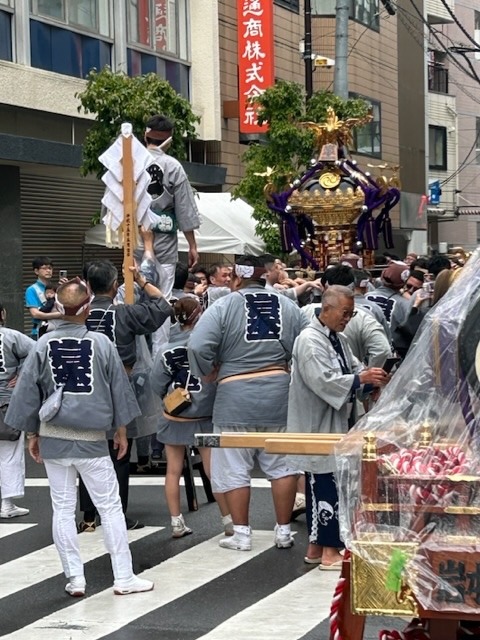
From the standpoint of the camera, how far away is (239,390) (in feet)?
28.6

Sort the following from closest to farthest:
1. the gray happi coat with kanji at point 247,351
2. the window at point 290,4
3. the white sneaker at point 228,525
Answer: the gray happi coat with kanji at point 247,351
the white sneaker at point 228,525
the window at point 290,4

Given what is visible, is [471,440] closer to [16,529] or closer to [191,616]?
[191,616]

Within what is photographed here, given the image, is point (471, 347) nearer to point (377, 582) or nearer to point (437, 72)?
point (377, 582)

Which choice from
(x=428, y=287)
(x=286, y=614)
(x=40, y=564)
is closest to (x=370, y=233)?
(x=428, y=287)

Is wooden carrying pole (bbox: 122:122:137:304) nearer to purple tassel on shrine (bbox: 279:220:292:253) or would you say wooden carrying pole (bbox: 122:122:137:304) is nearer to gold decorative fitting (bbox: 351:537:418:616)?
gold decorative fitting (bbox: 351:537:418:616)

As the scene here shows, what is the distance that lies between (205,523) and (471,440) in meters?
5.44

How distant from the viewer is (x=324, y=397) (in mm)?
7977

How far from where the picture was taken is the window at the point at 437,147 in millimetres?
44719

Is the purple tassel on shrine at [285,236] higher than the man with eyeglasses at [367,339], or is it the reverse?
the purple tassel on shrine at [285,236]

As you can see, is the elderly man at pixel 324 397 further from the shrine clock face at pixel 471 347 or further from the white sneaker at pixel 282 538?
the shrine clock face at pixel 471 347

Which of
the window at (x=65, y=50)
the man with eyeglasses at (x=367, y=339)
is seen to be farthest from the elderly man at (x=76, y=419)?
the window at (x=65, y=50)

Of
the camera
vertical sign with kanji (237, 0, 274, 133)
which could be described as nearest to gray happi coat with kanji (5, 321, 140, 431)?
the camera

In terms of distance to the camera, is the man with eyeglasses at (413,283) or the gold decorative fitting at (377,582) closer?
the gold decorative fitting at (377,582)

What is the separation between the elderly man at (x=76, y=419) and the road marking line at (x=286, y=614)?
0.84m
